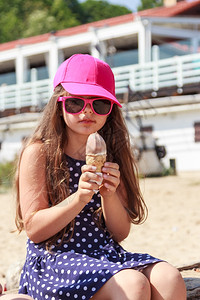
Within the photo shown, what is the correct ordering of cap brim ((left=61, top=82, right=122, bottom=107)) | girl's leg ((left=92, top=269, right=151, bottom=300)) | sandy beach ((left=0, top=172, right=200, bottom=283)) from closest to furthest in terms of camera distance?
girl's leg ((left=92, top=269, right=151, bottom=300)), cap brim ((left=61, top=82, right=122, bottom=107)), sandy beach ((left=0, top=172, right=200, bottom=283))

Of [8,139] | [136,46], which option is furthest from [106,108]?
[136,46]

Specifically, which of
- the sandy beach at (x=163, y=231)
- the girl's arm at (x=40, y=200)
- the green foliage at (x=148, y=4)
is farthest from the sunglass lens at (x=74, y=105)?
the green foliage at (x=148, y=4)

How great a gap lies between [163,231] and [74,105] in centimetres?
439

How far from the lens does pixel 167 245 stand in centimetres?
558

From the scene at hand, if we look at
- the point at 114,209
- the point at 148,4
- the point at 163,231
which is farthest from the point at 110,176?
the point at 148,4

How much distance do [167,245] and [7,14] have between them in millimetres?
49797

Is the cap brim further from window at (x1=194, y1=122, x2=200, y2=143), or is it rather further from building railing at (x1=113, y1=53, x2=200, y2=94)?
building railing at (x1=113, y1=53, x2=200, y2=94)

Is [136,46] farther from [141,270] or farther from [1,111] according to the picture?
[141,270]

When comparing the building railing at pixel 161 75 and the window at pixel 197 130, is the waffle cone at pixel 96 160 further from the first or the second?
the building railing at pixel 161 75

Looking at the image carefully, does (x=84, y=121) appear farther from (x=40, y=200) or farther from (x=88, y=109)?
(x=40, y=200)

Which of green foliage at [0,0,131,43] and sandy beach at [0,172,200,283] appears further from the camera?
green foliage at [0,0,131,43]

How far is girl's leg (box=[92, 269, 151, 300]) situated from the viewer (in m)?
1.92

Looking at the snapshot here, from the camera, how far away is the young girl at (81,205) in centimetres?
205

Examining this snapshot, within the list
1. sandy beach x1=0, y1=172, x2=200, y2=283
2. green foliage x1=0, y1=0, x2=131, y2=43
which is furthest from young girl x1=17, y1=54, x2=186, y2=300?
green foliage x1=0, y1=0, x2=131, y2=43
